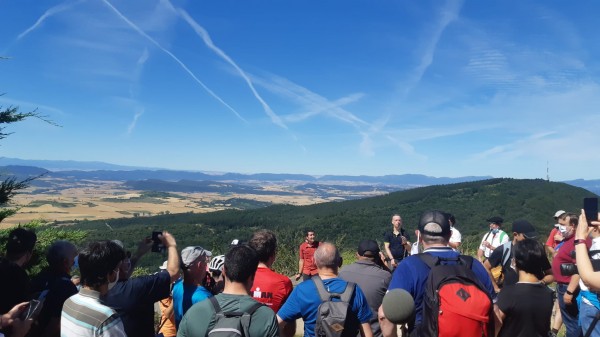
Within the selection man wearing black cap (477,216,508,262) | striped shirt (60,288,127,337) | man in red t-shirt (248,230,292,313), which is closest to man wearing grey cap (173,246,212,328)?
man in red t-shirt (248,230,292,313)

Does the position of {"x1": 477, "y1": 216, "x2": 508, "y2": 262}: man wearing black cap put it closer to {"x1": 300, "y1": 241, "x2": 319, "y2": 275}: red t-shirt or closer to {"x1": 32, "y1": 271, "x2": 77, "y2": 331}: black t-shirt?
{"x1": 300, "y1": 241, "x2": 319, "y2": 275}: red t-shirt

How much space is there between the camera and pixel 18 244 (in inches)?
129

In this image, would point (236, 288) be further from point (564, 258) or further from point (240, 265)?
point (564, 258)

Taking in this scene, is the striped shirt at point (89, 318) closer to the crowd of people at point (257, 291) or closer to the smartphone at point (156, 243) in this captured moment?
the crowd of people at point (257, 291)

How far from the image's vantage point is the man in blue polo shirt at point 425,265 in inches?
110

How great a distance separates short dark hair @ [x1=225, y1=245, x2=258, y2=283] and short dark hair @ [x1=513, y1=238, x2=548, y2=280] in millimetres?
2088

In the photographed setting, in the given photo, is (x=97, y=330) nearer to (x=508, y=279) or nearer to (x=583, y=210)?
(x=583, y=210)

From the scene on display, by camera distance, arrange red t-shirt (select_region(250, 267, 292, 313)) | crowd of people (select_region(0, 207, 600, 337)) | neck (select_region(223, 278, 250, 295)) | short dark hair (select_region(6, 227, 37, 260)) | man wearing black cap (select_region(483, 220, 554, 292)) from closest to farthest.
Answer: crowd of people (select_region(0, 207, 600, 337)) → neck (select_region(223, 278, 250, 295)) → short dark hair (select_region(6, 227, 37, 260)) → red t-shirt (select_region(250, 267, 292, 313)) → man wearing black cap (select_region(483, 220, 554, 292))

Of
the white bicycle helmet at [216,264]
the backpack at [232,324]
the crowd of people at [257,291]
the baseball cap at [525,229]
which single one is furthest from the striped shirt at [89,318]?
the baseball cap at [525,229]

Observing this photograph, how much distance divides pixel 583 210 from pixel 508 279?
1.73 meters

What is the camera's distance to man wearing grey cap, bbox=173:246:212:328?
10.4 feet

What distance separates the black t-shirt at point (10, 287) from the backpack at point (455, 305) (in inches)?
99.5

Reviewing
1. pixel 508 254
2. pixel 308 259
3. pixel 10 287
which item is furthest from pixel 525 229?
pixel 10 287

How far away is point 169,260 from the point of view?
2.91 metres
